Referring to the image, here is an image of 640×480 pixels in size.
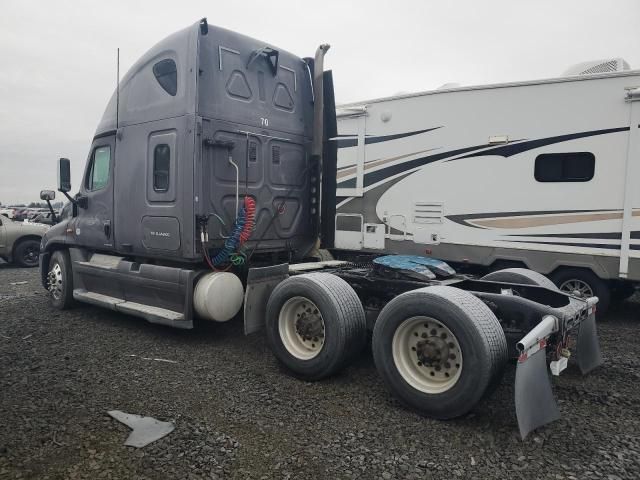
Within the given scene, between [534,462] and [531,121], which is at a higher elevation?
[531,121]

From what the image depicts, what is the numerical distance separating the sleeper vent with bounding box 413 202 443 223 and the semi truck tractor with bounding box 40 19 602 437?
61.8 inches

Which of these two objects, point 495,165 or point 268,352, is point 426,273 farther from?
point 495,165

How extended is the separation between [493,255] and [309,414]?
13.5 ft

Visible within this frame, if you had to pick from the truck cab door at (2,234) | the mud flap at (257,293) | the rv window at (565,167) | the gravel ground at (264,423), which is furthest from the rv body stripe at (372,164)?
the truck cab door at (2,234)

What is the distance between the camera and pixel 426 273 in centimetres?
420

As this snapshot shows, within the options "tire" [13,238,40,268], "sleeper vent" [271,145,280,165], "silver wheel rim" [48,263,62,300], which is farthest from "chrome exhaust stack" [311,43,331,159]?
"tire" [13,238,40,268]

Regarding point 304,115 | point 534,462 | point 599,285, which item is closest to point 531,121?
point 599,285

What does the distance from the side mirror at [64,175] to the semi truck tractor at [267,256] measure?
0.02 meters

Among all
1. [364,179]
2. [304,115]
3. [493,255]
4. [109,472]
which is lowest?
[109,472]

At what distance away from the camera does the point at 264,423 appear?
3.33 metres

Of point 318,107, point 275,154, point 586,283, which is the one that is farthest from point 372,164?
point 586,283

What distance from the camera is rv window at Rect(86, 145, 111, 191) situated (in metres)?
6.08

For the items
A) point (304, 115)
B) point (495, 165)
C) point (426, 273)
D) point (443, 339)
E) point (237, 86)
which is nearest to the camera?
point (443, 339)

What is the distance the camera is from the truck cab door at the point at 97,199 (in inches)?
236
